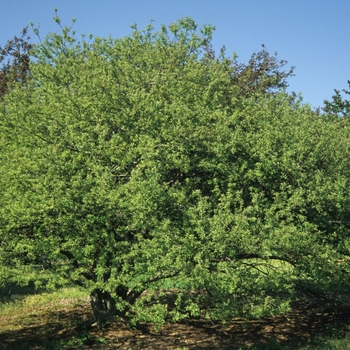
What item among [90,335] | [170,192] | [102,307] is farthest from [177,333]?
[170,192]

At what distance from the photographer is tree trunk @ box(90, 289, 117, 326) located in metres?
14.6

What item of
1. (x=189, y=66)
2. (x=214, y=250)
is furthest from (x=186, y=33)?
(x=214, y=250)

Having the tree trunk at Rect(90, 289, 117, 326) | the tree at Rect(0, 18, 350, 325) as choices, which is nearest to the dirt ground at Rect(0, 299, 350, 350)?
the tree trunk at Rect(90, 289, 117, 326)

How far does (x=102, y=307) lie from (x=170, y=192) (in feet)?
17.7

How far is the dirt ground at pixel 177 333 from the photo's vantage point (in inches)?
570

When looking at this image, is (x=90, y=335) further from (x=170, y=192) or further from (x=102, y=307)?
(x=170, y=192)

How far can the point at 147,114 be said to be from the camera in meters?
13.0

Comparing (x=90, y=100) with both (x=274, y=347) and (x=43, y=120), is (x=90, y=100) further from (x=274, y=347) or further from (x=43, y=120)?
(x=274, y=347)

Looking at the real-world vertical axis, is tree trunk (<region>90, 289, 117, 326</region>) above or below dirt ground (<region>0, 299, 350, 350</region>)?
above

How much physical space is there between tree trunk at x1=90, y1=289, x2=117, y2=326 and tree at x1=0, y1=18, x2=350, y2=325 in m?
0.06

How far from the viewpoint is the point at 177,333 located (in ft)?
51.1

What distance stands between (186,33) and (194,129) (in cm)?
529

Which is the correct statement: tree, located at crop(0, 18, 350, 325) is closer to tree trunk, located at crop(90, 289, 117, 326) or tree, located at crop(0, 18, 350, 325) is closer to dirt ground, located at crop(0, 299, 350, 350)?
tree trunk, located at crop(90, 289, 117, 326)

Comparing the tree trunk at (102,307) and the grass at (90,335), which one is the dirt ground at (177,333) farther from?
the tree trunk at (102,307)
